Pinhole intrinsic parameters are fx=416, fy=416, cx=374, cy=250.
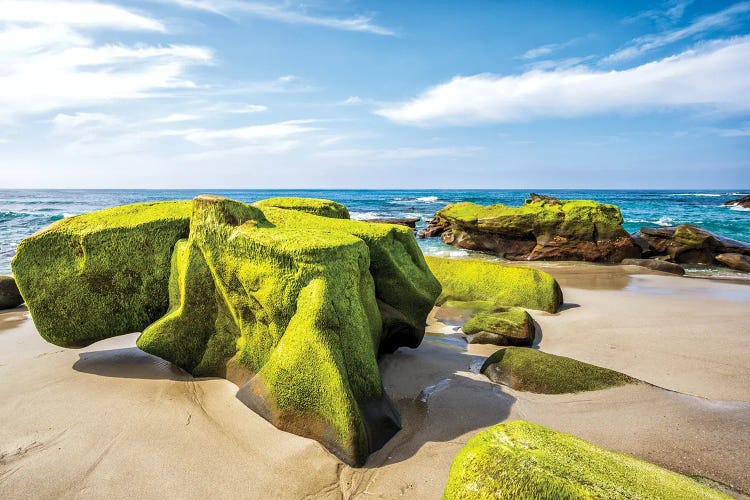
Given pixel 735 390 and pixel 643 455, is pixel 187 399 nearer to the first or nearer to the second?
pixel 643 455

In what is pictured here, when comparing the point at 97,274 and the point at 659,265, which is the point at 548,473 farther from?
the point at 659,265

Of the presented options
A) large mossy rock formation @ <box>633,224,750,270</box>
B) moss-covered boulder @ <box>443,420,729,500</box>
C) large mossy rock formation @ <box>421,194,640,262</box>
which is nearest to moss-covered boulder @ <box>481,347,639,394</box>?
moss-covered boulder @ <box>443,420,729,500</box>

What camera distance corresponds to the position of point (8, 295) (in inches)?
372

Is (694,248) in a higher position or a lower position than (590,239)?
lower

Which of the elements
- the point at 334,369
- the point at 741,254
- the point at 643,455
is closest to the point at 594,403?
the point at 643,455

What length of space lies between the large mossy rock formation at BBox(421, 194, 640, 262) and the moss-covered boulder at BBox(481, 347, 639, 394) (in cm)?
1330

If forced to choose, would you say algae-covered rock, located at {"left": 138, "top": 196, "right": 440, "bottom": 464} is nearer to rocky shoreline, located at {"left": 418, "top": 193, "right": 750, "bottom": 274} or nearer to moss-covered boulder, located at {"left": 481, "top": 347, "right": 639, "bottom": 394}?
moss-covered boulder, located at {"left": 481, "top": 347, "right": 639, "bottom": 394}

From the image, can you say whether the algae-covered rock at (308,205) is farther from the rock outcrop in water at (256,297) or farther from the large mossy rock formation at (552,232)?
the large mossy rock formation at (552,232)

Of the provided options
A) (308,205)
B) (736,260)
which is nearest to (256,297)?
(308,205)

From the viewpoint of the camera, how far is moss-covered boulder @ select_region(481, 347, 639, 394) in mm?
5176

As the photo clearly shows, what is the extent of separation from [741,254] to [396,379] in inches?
674

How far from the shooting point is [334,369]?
398 centimetres

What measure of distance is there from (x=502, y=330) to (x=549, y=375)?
1.85 m

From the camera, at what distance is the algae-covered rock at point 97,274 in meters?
5.60
